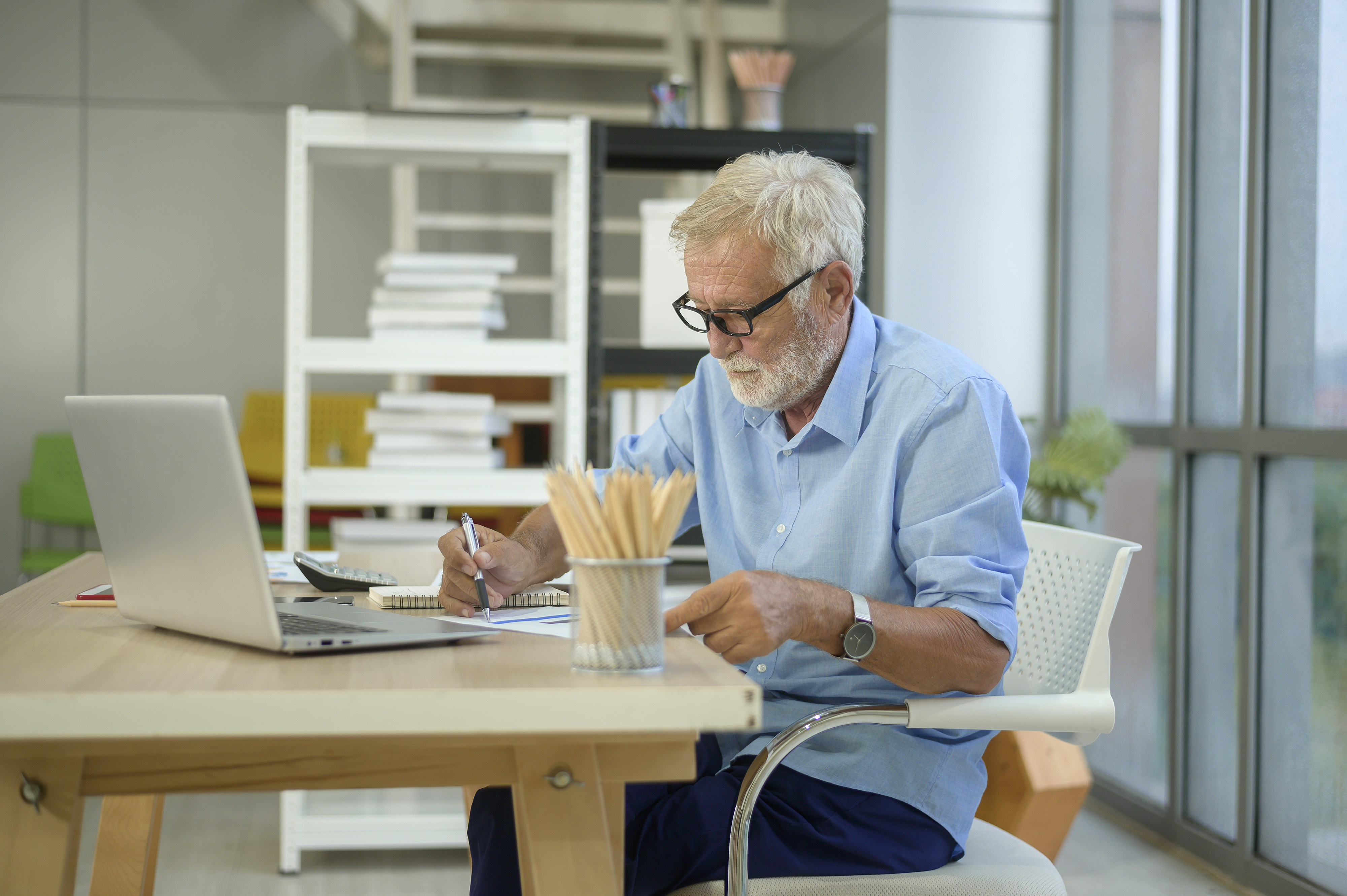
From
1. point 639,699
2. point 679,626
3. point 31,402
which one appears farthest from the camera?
point 31,402

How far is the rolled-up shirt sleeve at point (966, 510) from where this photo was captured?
50.9 inches

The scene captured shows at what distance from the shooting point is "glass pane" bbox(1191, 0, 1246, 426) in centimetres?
279

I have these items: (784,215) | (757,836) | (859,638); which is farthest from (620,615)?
(784,215)

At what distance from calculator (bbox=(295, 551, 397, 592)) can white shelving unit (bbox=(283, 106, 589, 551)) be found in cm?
120

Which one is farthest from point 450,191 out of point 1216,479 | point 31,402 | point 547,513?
point 547,513

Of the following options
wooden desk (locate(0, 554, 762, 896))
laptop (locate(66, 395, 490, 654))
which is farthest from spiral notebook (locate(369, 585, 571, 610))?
wooden desk (locate(0, 554, 762, 896))

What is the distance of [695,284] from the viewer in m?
1.53

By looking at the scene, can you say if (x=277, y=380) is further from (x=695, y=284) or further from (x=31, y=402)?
(x=695, y=284)

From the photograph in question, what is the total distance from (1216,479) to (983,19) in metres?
1.60

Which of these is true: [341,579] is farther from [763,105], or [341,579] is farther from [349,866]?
[763,105]

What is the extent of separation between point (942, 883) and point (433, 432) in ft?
6.33

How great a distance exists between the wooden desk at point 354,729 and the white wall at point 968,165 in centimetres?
272

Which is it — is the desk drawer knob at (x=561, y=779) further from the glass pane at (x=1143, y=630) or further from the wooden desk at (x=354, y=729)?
the glass pane at (x=1143, y=630)

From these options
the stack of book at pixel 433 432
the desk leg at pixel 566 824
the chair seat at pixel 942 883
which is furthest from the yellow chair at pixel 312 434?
the desk leg at pixel 566 824
